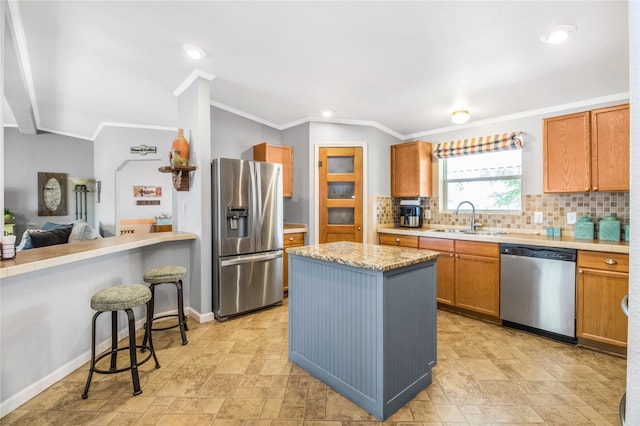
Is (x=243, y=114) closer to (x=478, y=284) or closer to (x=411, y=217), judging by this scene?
(x=411, y=217)

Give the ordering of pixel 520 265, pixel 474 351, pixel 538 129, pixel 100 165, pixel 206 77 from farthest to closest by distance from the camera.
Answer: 1. pixel 100 165
2. pixel 538 129
3. pixel 206 77
4. pixel 520 265
5. pixel 474 351

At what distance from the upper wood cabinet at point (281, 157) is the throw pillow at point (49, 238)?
2.66 metres

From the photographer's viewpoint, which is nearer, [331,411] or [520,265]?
[331,411]

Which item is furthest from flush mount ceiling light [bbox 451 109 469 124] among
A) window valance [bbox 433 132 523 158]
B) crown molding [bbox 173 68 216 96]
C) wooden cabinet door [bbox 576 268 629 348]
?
crown molding [bbox 173 68 216 96]

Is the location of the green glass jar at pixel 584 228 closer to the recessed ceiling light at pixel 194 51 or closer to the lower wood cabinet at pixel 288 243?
the lower wood cabinet at pixel 288 243

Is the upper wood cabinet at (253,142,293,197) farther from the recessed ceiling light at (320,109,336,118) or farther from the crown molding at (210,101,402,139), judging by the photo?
the recessed ceiling light at (320,109,336,118)

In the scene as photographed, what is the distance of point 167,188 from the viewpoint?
6.30 meters

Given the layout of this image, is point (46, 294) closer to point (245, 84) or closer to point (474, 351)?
point (245, 84)

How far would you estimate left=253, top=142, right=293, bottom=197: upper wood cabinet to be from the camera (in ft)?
13.4

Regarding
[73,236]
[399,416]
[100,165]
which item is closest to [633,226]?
[399,416]

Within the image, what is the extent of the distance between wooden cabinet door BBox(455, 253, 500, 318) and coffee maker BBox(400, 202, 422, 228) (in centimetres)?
103

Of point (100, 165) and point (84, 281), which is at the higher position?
point (100, 165)

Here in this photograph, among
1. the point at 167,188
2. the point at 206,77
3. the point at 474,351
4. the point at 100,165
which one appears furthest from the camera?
the point at 167,188

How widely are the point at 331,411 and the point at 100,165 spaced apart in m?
6.39
